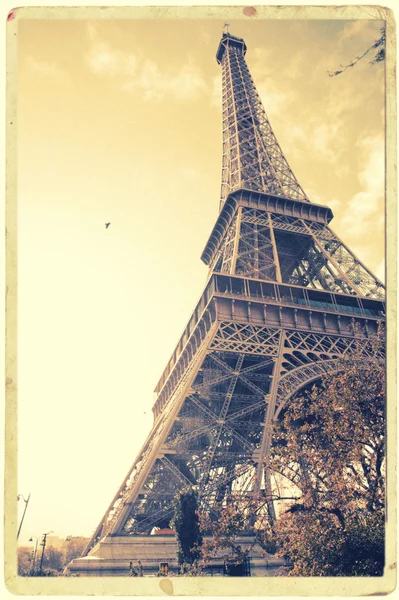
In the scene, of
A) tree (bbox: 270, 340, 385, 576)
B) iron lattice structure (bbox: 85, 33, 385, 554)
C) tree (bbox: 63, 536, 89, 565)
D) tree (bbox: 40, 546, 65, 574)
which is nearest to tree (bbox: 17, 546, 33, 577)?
iron lattice structure (bbox: 85, 33, 385, 554)

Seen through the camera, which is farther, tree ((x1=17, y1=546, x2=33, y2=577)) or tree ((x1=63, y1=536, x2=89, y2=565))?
tree ((x1=63, y1=536, x2=89, y2=565))

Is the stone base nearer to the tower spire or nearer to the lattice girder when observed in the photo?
the lattice girder

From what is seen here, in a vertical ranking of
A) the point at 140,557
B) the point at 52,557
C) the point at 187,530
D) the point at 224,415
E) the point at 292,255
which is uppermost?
the point at 292,255

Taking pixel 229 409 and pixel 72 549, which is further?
A: pixel 72 549

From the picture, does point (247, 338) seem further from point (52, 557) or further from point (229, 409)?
point (52, 557)

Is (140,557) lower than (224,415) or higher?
lower

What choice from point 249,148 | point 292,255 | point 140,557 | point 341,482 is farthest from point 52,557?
point 249,148
